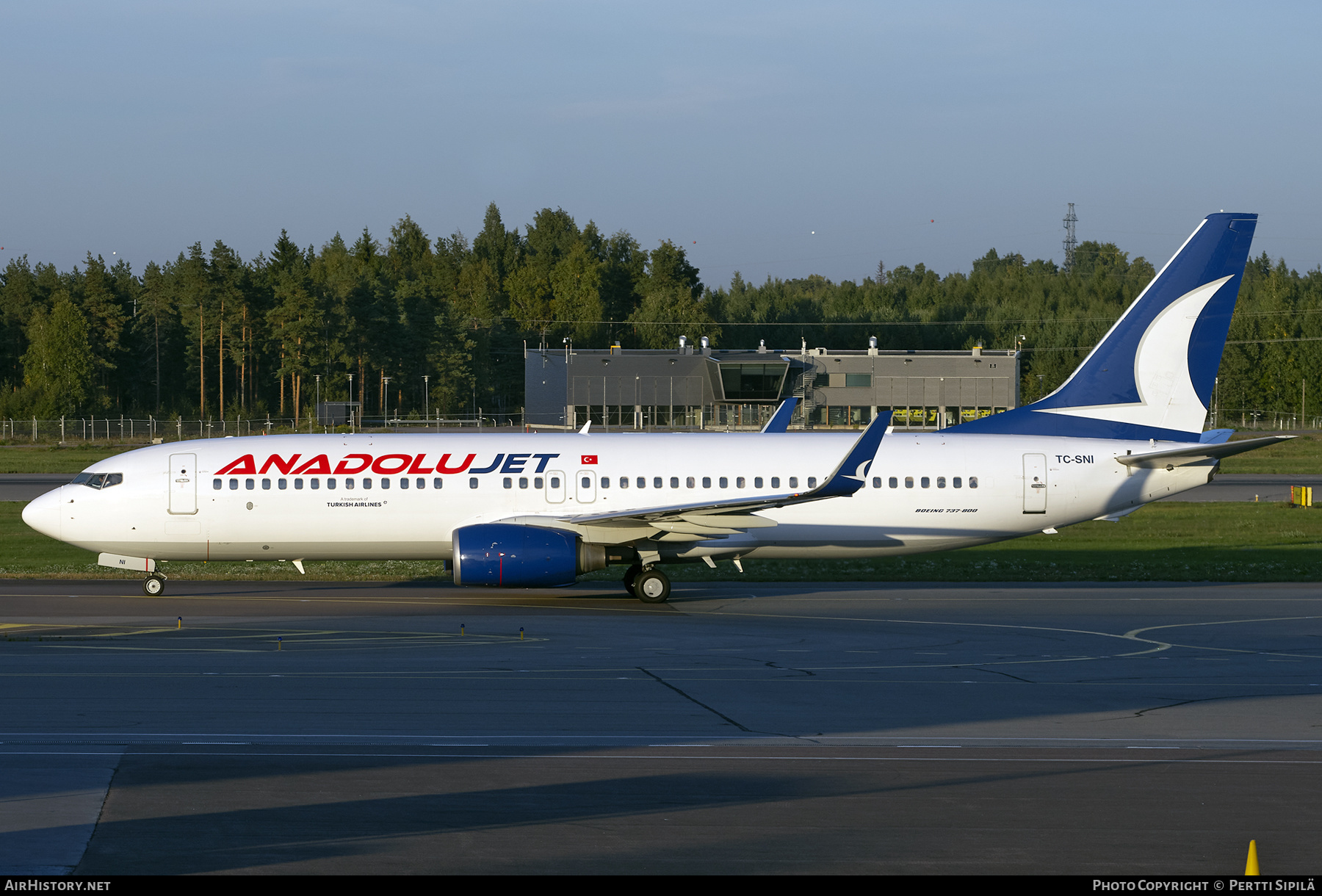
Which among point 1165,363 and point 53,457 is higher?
point 1165,363

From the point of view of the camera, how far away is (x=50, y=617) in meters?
22.4

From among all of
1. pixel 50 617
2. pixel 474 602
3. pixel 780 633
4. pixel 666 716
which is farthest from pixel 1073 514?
pixel 50 617

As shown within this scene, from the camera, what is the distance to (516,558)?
2400 cm

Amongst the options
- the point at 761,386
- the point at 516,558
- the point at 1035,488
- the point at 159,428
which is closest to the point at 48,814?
the point at 516,558

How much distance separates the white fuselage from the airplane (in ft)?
0.14

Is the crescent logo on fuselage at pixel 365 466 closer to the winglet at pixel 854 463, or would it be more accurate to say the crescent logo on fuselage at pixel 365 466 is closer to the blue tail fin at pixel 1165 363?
the winglet at pixel 854 463

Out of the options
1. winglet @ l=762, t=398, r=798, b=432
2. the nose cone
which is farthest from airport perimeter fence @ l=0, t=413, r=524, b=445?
the nose cone

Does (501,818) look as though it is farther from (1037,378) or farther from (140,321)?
(1037,378)

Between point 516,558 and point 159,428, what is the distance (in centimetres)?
8618

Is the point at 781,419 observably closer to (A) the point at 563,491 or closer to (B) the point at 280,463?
(A) the point at 563,491

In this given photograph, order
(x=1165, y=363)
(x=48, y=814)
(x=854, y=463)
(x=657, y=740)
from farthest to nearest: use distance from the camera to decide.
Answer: (x=1165, y=363)
(x=854, y=463)
(x=657, y=740)
(x=48, y=814)

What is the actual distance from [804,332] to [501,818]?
158m

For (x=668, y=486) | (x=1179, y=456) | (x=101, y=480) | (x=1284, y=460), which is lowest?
(x=1284, y=460)

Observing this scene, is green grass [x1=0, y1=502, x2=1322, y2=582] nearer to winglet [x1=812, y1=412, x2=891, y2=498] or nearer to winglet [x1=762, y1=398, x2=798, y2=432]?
winglet [x1=762, y1=398, x2=798, y2=432]
